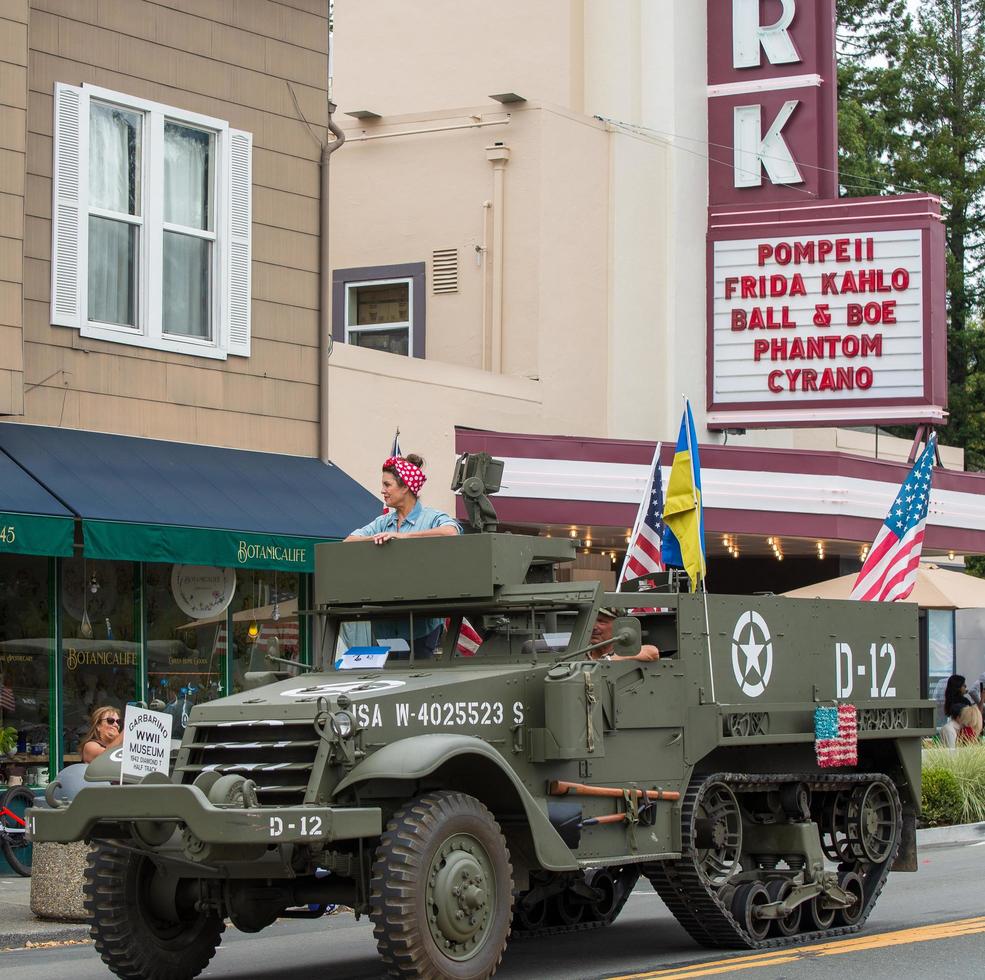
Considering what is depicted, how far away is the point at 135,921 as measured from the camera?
32.0 ft

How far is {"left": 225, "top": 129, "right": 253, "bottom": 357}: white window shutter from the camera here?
58.1 feet

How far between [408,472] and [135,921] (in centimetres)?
315

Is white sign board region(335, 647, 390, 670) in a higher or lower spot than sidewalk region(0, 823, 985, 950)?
higher

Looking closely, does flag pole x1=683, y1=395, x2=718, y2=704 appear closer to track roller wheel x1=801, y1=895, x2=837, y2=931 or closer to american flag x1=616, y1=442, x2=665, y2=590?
track roller wheel x1=801, y1=895, x2=837, y2=931

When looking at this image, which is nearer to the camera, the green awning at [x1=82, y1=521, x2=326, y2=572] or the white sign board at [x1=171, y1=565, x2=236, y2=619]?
the green awning at [x1=82, y1=521, x2=326, y2=572]

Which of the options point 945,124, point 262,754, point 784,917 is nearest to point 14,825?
point 262,754

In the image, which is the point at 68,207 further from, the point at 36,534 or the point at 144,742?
the point at 144,742

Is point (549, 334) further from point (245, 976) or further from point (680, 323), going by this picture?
point (245, 976)

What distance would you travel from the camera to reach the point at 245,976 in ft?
35.3

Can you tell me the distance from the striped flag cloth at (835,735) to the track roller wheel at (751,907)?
94cm

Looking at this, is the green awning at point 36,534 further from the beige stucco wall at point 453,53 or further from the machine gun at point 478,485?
the beige stucco wall at point 453,53

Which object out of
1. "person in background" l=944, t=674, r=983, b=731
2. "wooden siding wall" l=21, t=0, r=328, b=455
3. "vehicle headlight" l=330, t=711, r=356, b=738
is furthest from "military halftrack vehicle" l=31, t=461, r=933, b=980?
"person in background" l=944, t=674, r=983, b=731

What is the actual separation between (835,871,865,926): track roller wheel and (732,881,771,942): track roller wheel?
2.80 feet

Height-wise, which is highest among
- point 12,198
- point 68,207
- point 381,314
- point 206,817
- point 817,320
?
point 381,314
